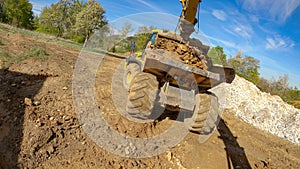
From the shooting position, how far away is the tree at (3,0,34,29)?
134 ft

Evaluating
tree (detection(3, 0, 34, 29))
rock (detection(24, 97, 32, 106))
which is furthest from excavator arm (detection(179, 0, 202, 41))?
tree (detection(3, 0, 34, 29))

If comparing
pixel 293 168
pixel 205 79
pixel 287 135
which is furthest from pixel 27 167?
pixel 287 135

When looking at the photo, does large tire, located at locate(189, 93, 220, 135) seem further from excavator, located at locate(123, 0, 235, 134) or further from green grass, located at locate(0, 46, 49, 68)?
green grass, located at locate(0, 46, 49, 68)

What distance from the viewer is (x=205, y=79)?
432 cm

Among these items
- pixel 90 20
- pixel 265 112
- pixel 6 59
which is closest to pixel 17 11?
pixel 90 20

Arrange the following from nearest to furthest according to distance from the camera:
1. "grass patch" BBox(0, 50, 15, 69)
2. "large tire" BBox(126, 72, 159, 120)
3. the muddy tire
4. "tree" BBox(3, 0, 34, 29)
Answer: "large tire" BBox(126, 72, 159, 120), the muddy tire, "grass patch" BBox(0, 50, 15, 69), "tree" BBox(3, 0, 34, 29)

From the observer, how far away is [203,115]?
4477 millimetres

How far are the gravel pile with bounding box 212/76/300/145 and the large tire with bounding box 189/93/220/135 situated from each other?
438cm

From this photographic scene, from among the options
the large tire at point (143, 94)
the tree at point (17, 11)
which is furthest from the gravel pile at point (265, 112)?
the tree at point (17, 11)

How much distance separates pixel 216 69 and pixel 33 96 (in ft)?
12.9

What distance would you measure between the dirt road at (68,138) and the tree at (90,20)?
59.3 feet

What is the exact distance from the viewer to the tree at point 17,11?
41.0 m

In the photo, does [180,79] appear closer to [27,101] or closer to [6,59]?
[27,101]

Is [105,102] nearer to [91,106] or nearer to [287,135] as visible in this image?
[91,106]
